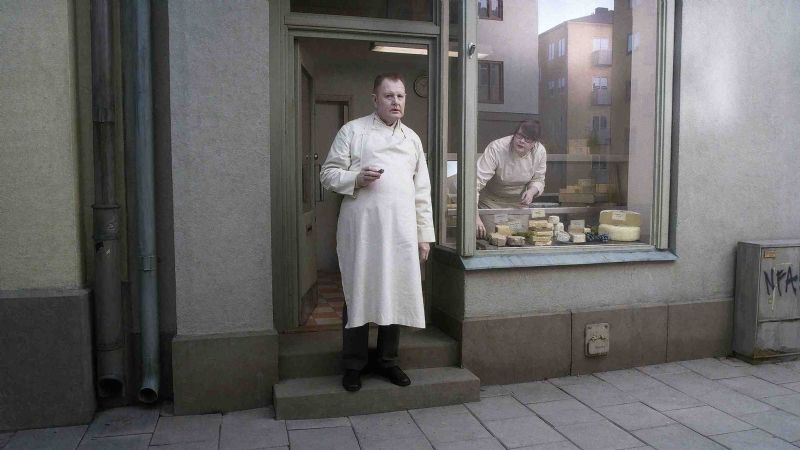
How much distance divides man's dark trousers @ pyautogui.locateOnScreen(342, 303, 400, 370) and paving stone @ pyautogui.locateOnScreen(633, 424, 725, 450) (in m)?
1.59

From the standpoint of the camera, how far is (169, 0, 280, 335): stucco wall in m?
3.81

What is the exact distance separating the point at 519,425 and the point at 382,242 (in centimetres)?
143

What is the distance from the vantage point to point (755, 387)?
4.52 metres

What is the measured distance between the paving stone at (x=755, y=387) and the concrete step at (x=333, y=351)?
2.08m

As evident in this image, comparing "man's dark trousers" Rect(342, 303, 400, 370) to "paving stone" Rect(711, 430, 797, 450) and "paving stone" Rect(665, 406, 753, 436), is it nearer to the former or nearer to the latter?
"paving stone" Rect(665, 406, 753, 436)

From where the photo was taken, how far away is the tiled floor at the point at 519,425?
353 centimetres

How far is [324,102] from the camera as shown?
7.86 m

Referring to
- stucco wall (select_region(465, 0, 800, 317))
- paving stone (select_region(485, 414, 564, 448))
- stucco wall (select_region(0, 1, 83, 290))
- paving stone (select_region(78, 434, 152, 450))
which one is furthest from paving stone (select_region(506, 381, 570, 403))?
stucco wall (select_region(0, 1, 83, 290))

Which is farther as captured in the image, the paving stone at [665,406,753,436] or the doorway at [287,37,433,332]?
the doorway at [287,37,433,332]

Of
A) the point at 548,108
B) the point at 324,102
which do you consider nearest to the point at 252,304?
the point at 548,108

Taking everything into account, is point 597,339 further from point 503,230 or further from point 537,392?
point 503,230

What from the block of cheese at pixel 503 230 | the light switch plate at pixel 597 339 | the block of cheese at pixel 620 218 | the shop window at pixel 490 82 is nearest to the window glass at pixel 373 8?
the shop window at pixel 490 82

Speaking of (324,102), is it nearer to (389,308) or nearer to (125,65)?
(125,65)

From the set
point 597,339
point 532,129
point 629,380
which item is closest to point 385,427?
point 597,339
